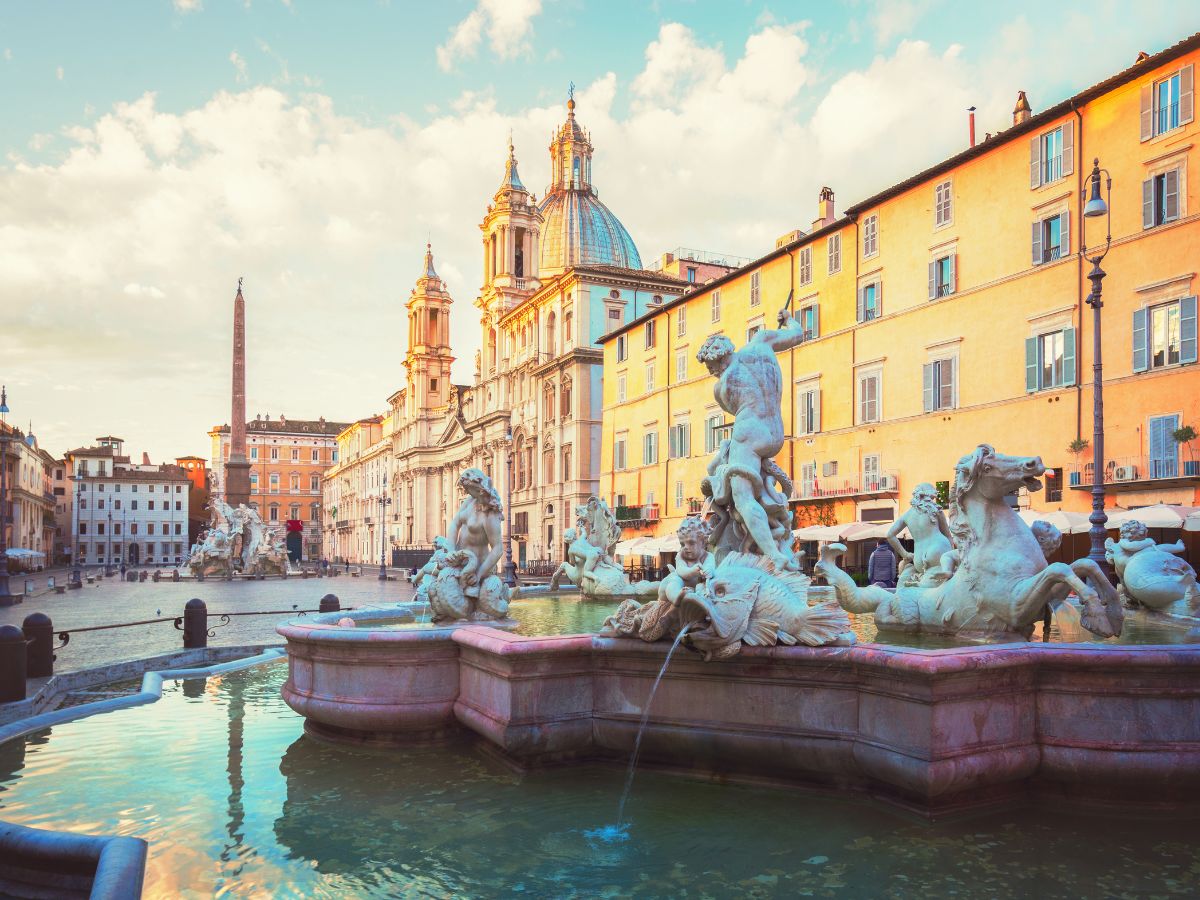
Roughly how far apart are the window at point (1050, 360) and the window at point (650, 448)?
20.9 meters

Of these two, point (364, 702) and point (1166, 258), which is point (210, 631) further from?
point (1166, 258)

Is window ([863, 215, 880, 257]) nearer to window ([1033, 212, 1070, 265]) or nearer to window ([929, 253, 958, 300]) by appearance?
window ([929, 253, 958, 300])

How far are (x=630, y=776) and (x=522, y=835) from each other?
3.00 feet

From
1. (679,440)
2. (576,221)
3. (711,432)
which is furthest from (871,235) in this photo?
(576,221)

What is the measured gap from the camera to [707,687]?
584 cm

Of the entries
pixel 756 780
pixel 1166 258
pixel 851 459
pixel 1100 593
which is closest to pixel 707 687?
pixel 756 780

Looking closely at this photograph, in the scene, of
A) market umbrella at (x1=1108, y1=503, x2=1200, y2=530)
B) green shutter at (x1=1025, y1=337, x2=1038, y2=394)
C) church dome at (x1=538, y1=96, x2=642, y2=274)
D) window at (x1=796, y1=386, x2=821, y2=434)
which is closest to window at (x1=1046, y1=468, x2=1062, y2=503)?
green shutter at (x1=1025, y1=337, x2=1038, y2=394)

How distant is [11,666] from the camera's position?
8.85 meters

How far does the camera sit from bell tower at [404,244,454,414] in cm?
9106

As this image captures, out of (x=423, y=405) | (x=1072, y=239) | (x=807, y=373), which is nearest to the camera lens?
(x=1072, y=239)

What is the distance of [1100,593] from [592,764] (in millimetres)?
3354

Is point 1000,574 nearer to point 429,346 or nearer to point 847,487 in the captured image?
point 847,487

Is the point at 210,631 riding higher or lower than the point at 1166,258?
lower

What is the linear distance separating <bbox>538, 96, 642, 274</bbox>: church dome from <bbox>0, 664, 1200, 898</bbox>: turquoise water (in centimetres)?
6391
